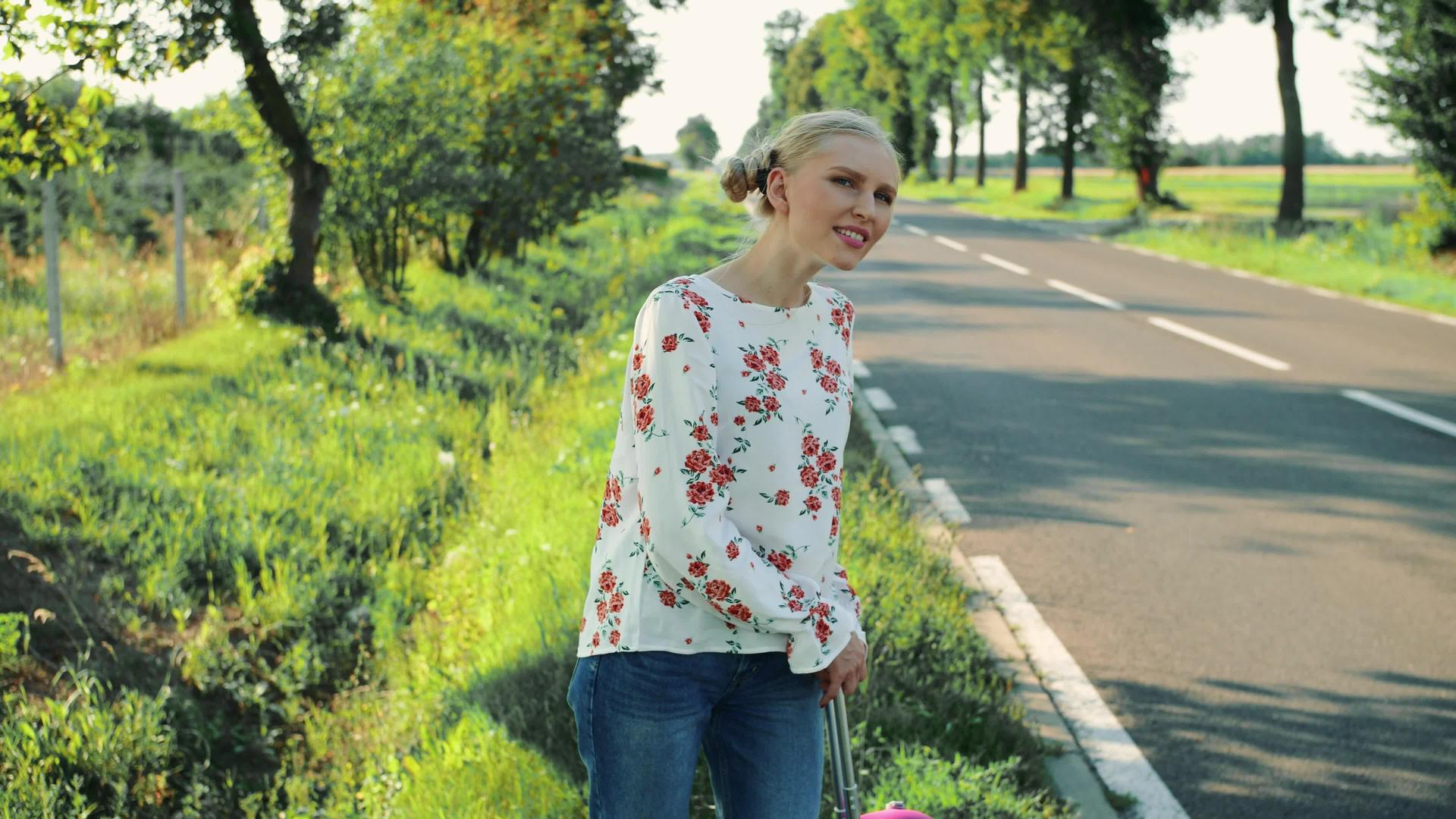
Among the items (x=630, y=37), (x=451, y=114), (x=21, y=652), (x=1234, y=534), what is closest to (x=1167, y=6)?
(x=630, y=37)

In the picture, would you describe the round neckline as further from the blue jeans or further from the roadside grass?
the roadside grass

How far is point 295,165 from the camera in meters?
11.7

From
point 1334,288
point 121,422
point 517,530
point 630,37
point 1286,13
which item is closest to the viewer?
point 517,530

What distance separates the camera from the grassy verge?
13.0 feet

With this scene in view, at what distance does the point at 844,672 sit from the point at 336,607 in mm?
3880

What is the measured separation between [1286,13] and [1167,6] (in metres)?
2.76

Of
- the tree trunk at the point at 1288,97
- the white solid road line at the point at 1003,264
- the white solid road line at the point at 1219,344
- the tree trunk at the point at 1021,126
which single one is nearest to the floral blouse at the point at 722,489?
the white solid road line at the point at 1219,344

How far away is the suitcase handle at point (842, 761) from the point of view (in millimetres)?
2326

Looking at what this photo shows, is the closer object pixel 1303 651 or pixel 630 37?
pixel 1303 651

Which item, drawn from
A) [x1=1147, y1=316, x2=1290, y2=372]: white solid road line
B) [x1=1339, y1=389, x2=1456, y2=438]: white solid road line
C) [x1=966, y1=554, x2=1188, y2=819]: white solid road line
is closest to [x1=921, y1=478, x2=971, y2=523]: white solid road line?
[x1=966, y1=554, x2=1188, y2=819]: white solid road line

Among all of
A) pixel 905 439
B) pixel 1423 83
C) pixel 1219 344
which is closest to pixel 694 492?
pixel 905 439

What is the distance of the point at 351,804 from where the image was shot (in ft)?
13.1

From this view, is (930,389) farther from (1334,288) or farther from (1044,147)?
(1044,147)

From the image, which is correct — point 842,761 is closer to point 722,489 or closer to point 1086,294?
point 722,489
